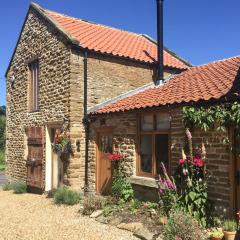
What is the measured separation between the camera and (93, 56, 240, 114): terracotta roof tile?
28.1ft

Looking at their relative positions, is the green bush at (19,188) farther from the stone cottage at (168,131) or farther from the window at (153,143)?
the window at (153,143)

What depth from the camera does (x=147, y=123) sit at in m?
10.1

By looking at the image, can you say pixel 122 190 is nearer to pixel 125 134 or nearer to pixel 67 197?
pixel 125 134

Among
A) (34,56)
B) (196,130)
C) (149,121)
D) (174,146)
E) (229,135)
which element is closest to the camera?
(229,135)

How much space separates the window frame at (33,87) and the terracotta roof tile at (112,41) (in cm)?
211

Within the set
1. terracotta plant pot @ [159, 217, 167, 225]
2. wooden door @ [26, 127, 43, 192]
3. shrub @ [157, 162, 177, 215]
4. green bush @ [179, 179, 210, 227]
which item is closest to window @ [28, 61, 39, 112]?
wooden door @ [26, 127, 43, 192]

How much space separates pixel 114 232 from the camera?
7871 millimetres

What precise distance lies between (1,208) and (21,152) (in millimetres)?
4661

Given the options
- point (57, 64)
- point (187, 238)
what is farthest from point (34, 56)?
point (187, 238)

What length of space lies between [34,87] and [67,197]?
564 centimetres

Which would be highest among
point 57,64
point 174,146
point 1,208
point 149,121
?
point 57,64

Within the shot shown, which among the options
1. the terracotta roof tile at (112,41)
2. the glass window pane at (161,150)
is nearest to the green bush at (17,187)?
the terracotta roof tile at (112,41)

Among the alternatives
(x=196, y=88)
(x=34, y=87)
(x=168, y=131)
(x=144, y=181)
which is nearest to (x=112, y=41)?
(x=34, y=87)

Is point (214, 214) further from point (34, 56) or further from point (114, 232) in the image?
point (34, 56)
